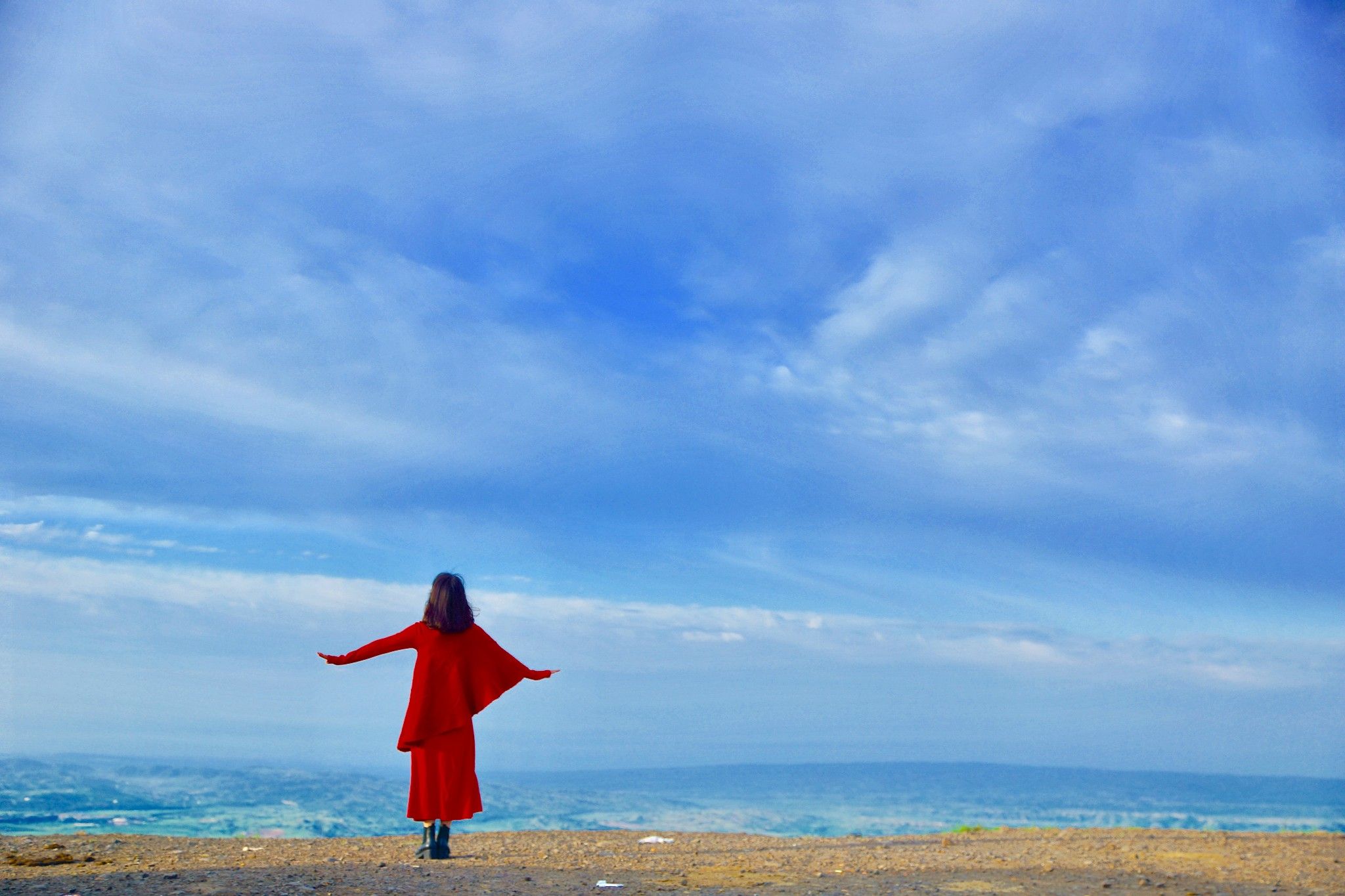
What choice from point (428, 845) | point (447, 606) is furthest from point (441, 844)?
point (447, 606)

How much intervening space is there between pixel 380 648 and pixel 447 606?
0.88m

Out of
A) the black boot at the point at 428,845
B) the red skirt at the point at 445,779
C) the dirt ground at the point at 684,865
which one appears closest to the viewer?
the dirt ground at the point at 684,865

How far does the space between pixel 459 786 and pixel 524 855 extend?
1119mm

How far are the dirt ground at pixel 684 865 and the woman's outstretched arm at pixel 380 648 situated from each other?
79.7 inches

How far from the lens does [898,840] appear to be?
13367 millimetres

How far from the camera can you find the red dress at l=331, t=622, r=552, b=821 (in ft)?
38.3

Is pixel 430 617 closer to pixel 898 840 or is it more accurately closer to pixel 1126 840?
pixel 898 840

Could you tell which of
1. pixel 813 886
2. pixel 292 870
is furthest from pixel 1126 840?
pixel 292 870

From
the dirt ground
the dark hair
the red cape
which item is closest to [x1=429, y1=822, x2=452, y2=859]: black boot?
the dirt ground

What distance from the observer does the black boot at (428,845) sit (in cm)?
1120

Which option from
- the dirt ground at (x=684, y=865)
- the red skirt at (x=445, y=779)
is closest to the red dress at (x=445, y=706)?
the red skirt at (x=445, y=779)

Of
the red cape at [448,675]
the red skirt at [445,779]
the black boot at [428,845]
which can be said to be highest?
the red cape at [448,675]

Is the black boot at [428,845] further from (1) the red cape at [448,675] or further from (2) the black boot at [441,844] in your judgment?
(1) the red cape at [448,675]

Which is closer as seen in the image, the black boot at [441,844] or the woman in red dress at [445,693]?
the black boot at [441,844]
